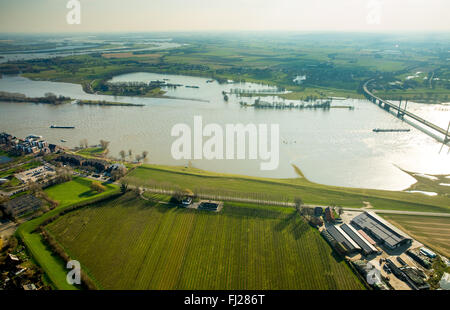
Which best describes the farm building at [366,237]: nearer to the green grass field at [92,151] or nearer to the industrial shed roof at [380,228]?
the industrial shed roof at [380,228]

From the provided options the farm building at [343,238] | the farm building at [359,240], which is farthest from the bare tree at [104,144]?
the farm building at [359,240]

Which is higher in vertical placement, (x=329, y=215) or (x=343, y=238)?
(x=329, y=215)

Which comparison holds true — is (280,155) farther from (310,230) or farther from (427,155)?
(427,155)

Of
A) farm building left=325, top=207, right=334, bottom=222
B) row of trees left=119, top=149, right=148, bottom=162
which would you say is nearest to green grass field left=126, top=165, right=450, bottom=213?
farm building left=325, top=207, right=334, bottom=222

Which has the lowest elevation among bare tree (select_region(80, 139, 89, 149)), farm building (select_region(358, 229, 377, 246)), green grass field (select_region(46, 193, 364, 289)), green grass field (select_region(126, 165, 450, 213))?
green grass field (select_region(46, 193, 364, 289))

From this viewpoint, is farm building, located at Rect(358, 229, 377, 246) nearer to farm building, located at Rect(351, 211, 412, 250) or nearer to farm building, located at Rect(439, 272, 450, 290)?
farm building, located at Rect(351, 211, 412, 250)

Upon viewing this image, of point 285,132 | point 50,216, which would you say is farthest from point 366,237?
point 50,216

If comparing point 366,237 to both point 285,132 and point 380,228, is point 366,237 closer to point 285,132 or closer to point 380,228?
point 380,228
